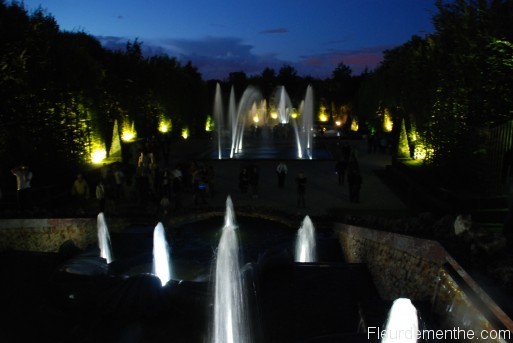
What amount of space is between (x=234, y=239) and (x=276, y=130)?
32478 millimetres

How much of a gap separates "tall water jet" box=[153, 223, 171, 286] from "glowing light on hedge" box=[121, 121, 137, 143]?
946 inches

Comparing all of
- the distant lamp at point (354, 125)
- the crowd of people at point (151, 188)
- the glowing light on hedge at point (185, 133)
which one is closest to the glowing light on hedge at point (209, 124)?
the glowing light on hedge at point (185, 133)

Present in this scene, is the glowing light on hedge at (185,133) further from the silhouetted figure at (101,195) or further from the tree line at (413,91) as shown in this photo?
the silhouetted figure at (101,195)

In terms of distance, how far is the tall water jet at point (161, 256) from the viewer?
377 inches

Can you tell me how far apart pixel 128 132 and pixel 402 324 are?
33.0 metres

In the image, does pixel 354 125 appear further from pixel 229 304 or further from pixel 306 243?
pixel 229 304

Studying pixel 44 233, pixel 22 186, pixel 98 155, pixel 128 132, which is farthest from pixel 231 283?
pixel 128 132

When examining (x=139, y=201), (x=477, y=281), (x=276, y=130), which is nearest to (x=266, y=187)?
(x=139, y=201)

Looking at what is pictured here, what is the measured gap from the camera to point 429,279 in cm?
708

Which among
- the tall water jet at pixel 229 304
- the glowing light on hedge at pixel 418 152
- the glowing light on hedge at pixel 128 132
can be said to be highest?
the glowing light on hedge at pixel 128 132

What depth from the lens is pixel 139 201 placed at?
16109 mm

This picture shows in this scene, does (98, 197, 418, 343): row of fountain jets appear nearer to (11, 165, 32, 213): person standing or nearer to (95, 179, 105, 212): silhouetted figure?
(95, 179, 105, 212): silhouetted figure

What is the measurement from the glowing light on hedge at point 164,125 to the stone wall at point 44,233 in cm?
3369

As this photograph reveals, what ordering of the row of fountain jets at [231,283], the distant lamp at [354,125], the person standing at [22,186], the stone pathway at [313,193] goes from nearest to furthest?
1. the row of fountain jets at [231,283]
2. the person standing at [22,186]
3. the stone pathway at [313,193]
4. the distant lamp at [354,125]
